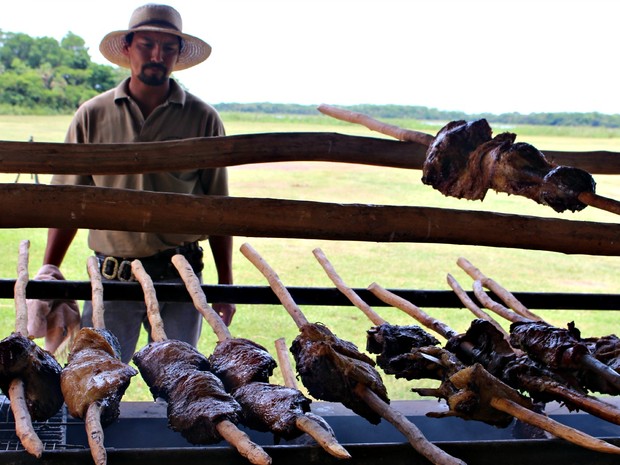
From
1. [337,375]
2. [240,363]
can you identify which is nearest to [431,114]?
[240,363]

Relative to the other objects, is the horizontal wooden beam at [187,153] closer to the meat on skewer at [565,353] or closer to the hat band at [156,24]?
the meat on skewer at [565,353]

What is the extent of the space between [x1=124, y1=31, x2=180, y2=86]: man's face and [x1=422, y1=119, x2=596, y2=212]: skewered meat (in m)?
2.56

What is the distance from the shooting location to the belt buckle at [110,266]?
4.22 metres

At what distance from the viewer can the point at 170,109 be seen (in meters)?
4.35

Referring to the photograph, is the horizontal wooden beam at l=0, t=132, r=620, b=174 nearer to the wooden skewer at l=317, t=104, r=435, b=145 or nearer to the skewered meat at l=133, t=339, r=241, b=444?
the wooden skewer at l=317, t=104, r=435, b=145

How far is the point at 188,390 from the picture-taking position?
2082 mm

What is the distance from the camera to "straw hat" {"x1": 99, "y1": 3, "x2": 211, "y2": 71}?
435cm

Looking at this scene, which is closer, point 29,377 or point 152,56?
point 29,377

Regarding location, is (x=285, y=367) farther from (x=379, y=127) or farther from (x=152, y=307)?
(x=379, y=127)

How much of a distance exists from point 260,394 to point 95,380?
0.49 metres

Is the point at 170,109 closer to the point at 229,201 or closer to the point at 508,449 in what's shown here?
the point at 229,201

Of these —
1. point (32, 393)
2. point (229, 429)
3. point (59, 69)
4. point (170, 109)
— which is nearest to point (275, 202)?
point (229, 429)

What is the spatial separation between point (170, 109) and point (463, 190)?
2619 mm

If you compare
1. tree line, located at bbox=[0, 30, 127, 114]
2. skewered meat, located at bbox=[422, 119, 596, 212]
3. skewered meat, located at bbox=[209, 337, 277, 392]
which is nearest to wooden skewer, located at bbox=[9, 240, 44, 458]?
skewered meat, located at bbox=[209, 337, 277, 392]
